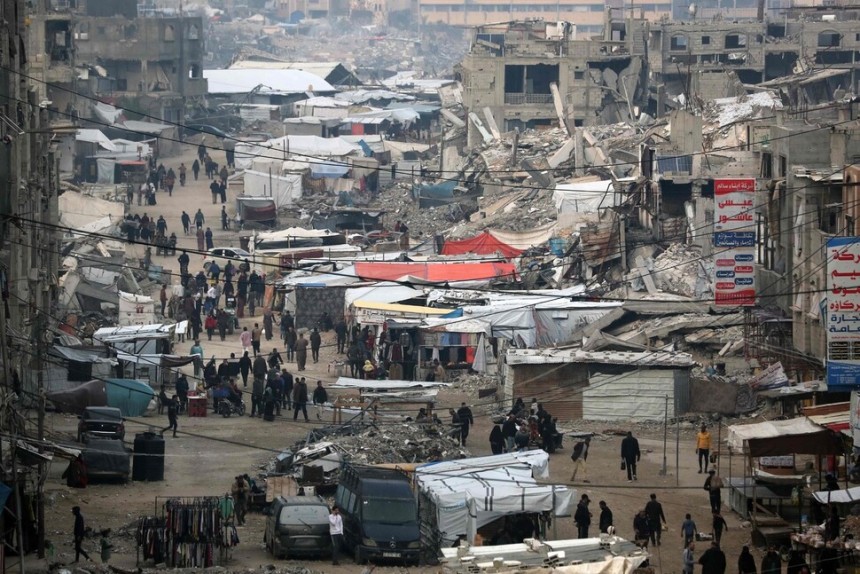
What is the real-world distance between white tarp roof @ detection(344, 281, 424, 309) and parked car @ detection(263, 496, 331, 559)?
13.6 metres

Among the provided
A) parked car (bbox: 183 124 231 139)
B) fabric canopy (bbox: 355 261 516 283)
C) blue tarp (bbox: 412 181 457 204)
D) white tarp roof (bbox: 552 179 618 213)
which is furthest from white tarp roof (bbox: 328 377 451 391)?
parked car (bbox: 183 124 231 139)

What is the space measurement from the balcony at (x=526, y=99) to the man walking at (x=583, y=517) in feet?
151

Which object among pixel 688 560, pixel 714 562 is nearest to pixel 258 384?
pixel 688 560

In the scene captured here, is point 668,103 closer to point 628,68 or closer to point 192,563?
point 628,68

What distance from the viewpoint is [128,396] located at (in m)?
30.2

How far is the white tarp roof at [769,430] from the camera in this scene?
76.4ft

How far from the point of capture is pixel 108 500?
24812 millimetres

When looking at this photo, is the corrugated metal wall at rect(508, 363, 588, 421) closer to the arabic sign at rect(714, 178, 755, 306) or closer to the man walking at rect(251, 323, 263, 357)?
the arabic sign at rect(714, 178, 755, 306)

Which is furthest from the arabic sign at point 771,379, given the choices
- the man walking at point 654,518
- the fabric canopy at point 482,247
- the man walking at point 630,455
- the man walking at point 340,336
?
the fabric canopy at point 482,247

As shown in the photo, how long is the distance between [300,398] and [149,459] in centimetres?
516

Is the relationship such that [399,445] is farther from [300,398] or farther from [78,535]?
[78,535]

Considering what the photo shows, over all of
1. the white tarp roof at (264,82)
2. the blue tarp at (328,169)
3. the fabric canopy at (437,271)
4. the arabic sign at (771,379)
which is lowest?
the arabic sign at (771,379)

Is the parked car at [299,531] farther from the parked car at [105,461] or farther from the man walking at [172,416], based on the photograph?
the man walking at [172,416]

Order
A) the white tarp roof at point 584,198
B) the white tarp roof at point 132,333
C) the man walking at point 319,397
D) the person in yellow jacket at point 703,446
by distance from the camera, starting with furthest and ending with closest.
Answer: the white tarp roof at point 584,198, the white tarp roof at point 132,333, the man walking at point 319,397, the person in yellow jacket at point 703,446
